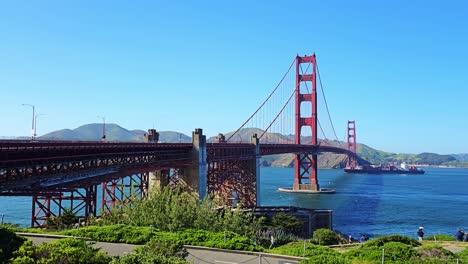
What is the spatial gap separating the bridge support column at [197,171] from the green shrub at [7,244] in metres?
29.3

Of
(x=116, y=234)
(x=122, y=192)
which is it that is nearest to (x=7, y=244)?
(x=116, y=234)

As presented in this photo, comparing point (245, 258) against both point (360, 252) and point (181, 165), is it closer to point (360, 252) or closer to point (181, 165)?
point (360, 252)

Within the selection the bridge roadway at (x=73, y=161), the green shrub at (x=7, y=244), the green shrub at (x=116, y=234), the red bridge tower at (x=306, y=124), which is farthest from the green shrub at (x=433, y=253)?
the red bridge tower at (x=306, y=124)

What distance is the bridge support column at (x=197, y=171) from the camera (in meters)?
43.1

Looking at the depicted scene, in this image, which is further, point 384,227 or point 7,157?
point 384,227

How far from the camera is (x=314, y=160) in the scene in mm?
102125

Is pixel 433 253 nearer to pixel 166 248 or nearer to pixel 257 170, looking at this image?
pixel 166 248

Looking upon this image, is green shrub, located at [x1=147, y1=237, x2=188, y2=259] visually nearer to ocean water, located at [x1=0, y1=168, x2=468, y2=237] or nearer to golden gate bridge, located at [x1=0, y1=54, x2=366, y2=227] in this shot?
golden gate bridge, located at [x1=0, y1=54, x2=366, y2=227]

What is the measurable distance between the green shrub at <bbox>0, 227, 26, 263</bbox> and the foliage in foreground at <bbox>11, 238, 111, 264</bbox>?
303 mm

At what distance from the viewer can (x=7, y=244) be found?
13.0m

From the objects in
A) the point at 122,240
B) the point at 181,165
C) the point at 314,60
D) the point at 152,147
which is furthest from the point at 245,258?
the point at 314,60

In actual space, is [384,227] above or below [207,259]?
below

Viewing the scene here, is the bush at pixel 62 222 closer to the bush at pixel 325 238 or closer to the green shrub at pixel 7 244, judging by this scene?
the green shrub at pixel 7 244

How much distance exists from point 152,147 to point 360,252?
22980 millimetres
